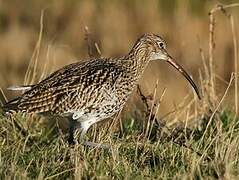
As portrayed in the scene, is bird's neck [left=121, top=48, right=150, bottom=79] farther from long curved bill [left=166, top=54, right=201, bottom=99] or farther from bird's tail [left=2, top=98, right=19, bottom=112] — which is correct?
bird's tail [left=2, top=98, right=19, bottom=112]

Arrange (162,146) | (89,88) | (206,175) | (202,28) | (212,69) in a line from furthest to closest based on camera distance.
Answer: (202,28)
(212,69)
(89,88)
(162,146)
(206,175)

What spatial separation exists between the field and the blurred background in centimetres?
2

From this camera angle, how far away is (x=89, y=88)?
812 centimetres

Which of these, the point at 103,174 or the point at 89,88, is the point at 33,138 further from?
the point at 103,174

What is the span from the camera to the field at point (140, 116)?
22.9ft

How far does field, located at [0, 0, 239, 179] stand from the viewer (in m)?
6.98

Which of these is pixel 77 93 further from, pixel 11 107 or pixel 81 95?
pixel 11 107

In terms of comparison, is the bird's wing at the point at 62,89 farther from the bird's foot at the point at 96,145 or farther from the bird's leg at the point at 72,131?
the bird's foot at the point at 96,145

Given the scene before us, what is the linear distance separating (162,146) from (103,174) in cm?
91

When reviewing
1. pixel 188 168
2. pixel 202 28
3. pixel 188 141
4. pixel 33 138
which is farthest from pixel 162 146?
pixel 202 28

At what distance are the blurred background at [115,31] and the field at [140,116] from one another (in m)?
0.02

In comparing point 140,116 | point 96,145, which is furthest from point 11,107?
point 140,116

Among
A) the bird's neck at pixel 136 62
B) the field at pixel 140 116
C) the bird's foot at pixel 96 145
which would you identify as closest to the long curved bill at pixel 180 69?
the field at pixel 140 116

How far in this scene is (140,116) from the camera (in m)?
9.22
